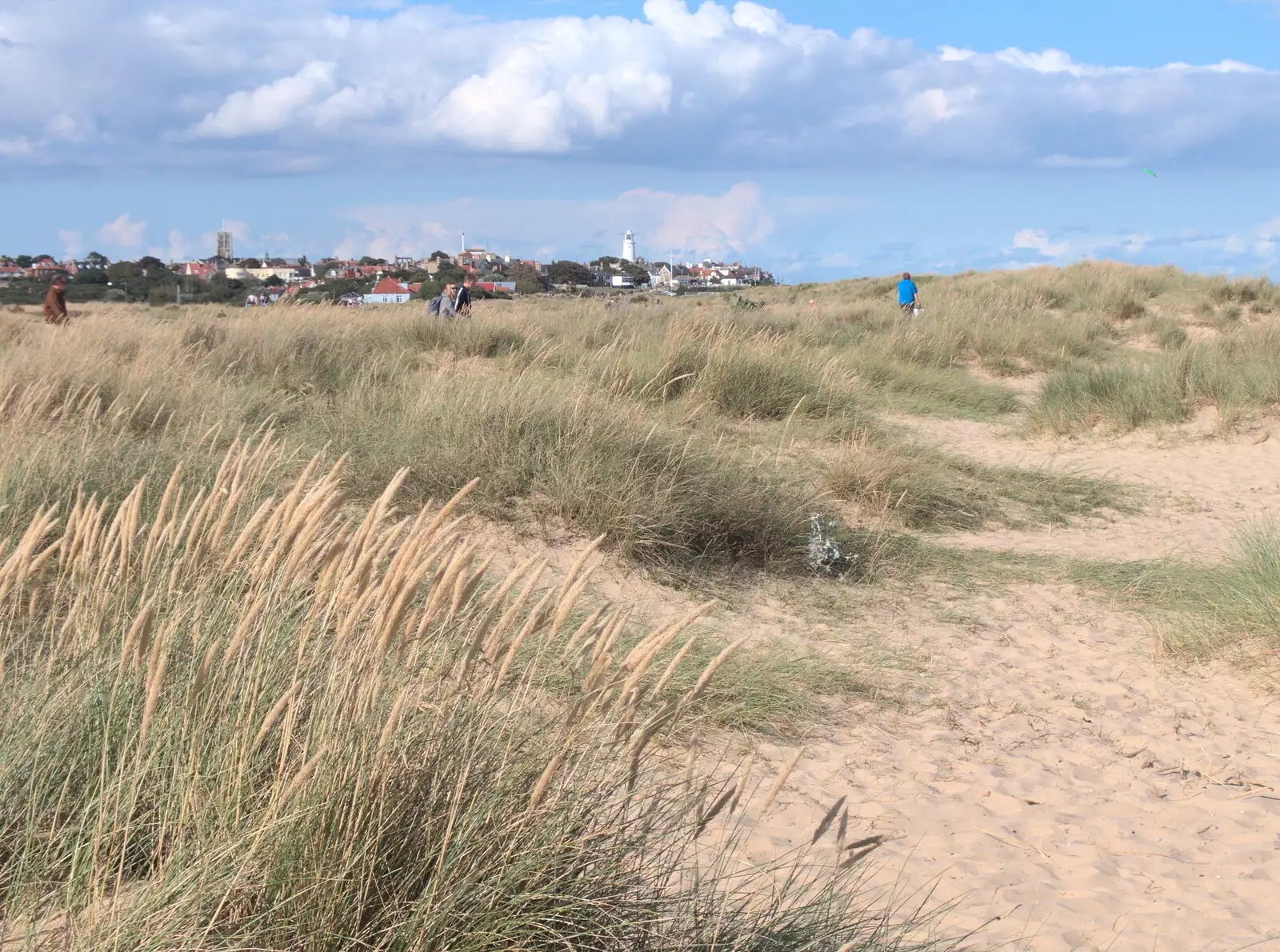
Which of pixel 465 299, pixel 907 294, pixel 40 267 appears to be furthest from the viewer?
pixel 40 267

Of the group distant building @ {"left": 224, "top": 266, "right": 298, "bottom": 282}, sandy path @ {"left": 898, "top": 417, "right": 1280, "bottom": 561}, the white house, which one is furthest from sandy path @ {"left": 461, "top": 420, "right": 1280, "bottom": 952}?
distant building @ {"left": 224, "top": 266, "right": 298, "bottom": 282}

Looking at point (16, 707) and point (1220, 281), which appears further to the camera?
point (1220, 281)

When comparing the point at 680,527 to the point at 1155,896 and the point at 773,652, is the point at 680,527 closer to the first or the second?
the point at 773,652

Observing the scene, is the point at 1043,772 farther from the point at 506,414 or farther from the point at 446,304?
the point at 446,304

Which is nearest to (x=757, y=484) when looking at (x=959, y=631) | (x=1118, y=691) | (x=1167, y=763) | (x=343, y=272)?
(x=959, y=631)

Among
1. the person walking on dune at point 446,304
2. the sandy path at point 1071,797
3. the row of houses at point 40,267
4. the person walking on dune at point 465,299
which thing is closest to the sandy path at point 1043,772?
the sandy path at point 1071,797

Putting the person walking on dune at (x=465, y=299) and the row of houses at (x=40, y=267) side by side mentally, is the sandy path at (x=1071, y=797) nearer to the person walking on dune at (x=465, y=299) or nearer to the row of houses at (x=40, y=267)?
the person walking on dune at (x=465, y=299)

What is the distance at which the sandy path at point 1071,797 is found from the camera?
3371 millimetres

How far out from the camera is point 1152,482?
9.79m

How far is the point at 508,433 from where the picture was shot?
6742mm

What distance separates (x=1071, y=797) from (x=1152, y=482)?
255 inches

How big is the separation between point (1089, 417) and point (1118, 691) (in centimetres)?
720

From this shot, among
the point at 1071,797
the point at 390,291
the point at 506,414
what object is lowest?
the point at 1071,797

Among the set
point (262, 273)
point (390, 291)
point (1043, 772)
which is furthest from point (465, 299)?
point (262, 273)
